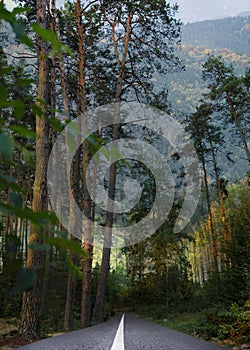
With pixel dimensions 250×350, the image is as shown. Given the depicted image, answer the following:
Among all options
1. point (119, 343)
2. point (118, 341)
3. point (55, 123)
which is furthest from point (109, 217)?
point (55, 123)

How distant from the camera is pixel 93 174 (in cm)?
2252

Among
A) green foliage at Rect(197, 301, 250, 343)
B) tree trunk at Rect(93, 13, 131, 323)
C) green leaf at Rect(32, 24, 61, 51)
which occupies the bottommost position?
green foliage at Rect(197, 301, 250, 343)

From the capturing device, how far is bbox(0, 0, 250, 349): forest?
725mm

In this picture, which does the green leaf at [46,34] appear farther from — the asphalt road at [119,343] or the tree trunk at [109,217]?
the tree trunk at [109,217]

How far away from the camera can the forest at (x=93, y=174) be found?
2.38 ft

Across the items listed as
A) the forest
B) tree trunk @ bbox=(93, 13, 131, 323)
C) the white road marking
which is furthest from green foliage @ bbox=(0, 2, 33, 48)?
tree trunk @ bbox=(93, 13, 131, 323)

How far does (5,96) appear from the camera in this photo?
0.80 metres

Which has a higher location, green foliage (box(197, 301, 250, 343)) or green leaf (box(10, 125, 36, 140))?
green leaf (box(10, 125, 36, 140))

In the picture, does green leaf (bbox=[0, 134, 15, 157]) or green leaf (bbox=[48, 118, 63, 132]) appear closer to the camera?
green leaf (bbox=[0, 134, 15, 157])

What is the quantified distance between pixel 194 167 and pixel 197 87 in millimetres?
158153

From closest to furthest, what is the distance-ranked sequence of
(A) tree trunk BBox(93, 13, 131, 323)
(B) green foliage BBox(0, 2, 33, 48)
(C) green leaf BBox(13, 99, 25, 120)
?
1. (B) green foliage BBox(0, 2, 33, 48)
2. (C) green leaf BBox(13, 99, 25, 120)
3. (A) tree trunk BBox(93, 13, 131, 323)

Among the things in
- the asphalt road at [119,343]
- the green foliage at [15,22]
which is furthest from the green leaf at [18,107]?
the asphalt road at [119,343]

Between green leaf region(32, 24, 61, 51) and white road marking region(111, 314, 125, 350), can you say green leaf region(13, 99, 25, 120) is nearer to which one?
green leaf region(32, 24, 61, 51)

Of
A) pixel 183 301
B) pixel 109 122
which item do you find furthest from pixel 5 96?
pixel 183 301
